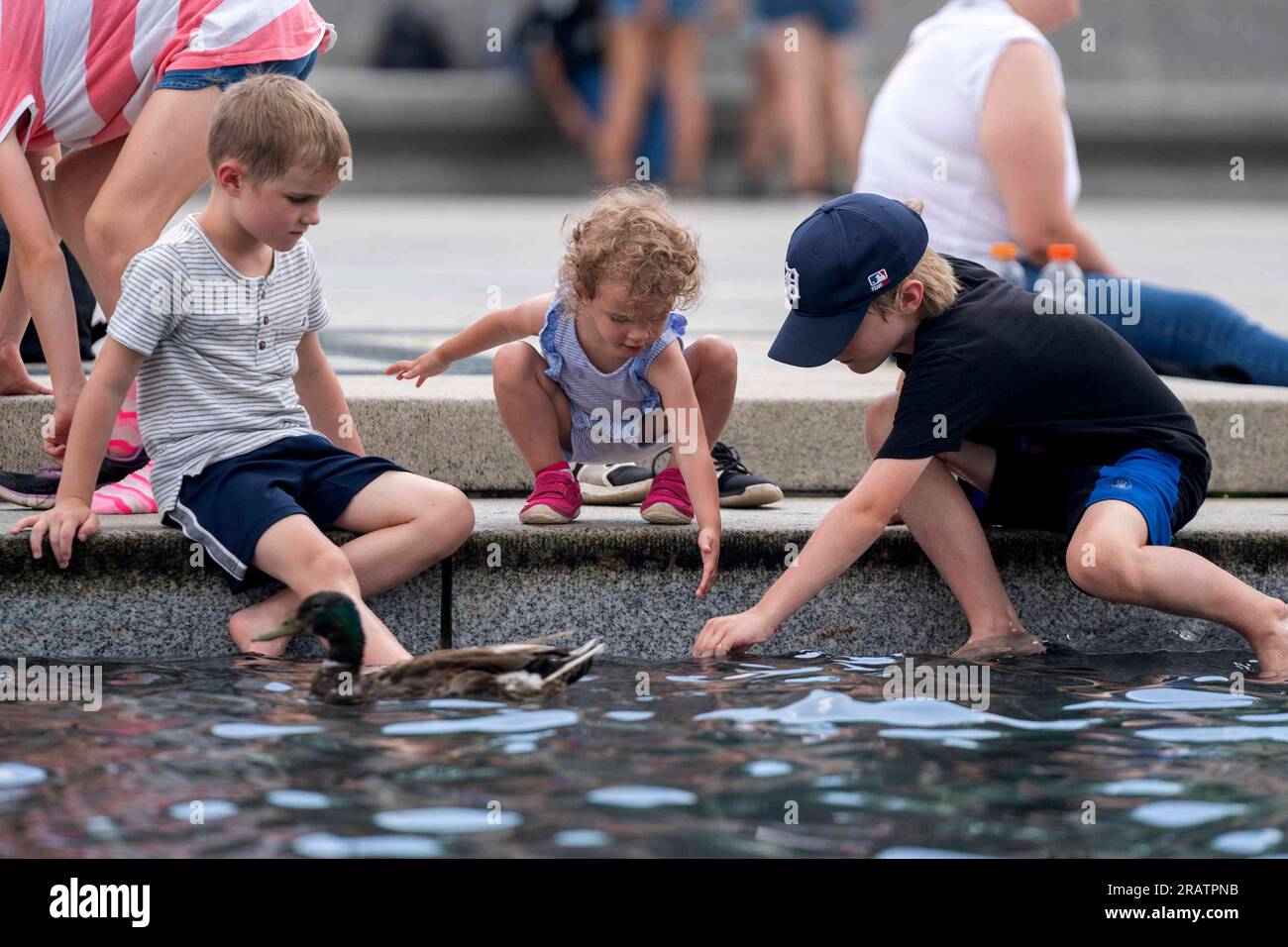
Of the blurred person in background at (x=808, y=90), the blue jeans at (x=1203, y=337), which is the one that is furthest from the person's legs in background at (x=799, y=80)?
the blue jeans at (x=1203, y=337)

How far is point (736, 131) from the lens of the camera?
55.3 ft

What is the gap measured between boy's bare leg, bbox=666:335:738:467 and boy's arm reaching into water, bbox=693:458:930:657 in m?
0.66

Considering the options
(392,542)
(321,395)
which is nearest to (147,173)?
(321,395)

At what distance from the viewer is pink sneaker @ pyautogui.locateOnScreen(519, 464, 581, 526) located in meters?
4.82

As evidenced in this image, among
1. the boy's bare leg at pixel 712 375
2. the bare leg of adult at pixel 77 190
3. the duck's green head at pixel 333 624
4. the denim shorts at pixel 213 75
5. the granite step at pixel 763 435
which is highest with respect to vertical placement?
the denim shorts at pixel 213 75

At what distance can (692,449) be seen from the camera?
4750mm

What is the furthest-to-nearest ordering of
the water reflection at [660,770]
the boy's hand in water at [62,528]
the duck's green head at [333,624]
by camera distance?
1. the boy's hand in water at [62,528]
2. the duck's green head at [333,624]
3. the water reflection at [660,770]

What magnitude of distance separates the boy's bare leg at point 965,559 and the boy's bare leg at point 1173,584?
28 centimetres

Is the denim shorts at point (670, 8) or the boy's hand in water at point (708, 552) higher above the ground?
the denim shorts at point (670, 8)

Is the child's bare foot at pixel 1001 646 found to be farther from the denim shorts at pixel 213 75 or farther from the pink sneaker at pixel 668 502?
the denim shorts at pixel 213 75

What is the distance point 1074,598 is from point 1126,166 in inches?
526

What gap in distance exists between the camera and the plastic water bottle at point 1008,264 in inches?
236
